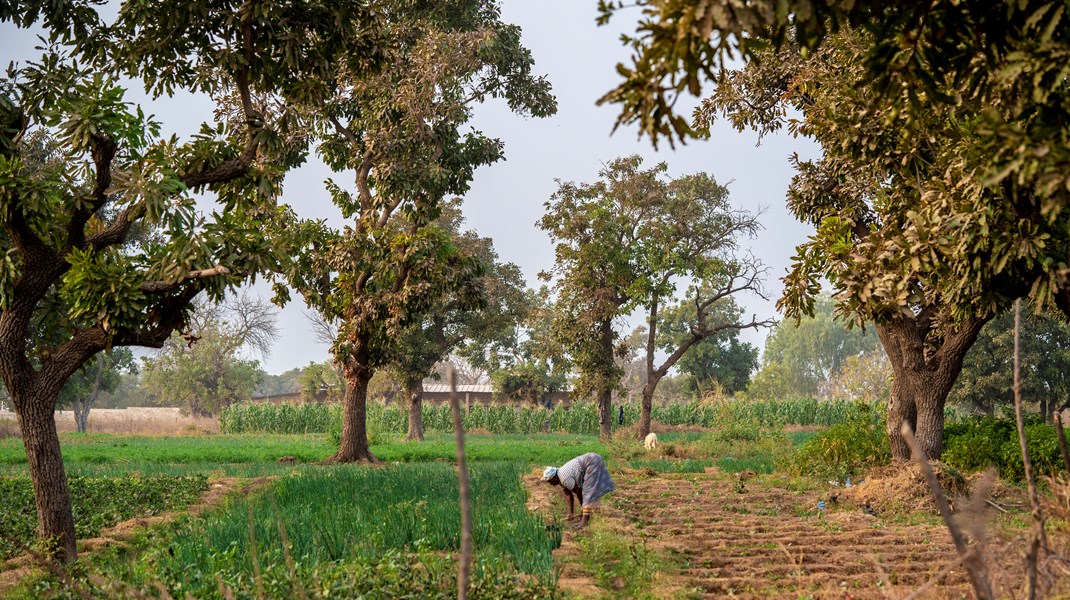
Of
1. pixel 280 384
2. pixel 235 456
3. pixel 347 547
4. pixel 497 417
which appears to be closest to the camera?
pixel 347 547

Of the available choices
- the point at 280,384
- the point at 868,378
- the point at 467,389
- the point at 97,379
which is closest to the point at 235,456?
the point at 97,379

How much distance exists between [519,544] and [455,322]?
103ft

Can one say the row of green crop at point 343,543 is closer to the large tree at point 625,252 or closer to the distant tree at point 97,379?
the large tree at point 625,252

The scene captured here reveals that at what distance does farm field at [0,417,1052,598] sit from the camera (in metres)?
7.09

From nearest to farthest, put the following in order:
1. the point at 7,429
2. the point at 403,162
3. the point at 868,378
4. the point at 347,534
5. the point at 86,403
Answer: the point at 347,534, the point at 403,162, the point at 7,429, the point at 868,378, the point at 86,403

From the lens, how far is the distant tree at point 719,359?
59.7 m

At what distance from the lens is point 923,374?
16.4 m

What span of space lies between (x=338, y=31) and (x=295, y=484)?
7.61 metres

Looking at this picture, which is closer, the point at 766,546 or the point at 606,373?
the point at 766,546

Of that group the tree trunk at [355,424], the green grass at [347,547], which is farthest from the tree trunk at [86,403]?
the green grass at [347,547]

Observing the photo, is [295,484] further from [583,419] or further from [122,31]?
[583,419]

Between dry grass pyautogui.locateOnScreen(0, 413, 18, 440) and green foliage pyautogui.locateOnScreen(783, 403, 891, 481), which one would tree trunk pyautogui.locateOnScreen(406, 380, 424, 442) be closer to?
dry grass pyautogui.locateOnScreen(0, 413, 18, 440)

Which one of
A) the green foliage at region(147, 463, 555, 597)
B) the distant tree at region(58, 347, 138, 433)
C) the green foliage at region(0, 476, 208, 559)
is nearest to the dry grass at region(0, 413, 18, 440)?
the distant tree at region(58, 347, 138, 433)

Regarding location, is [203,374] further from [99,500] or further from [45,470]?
[45,470]
